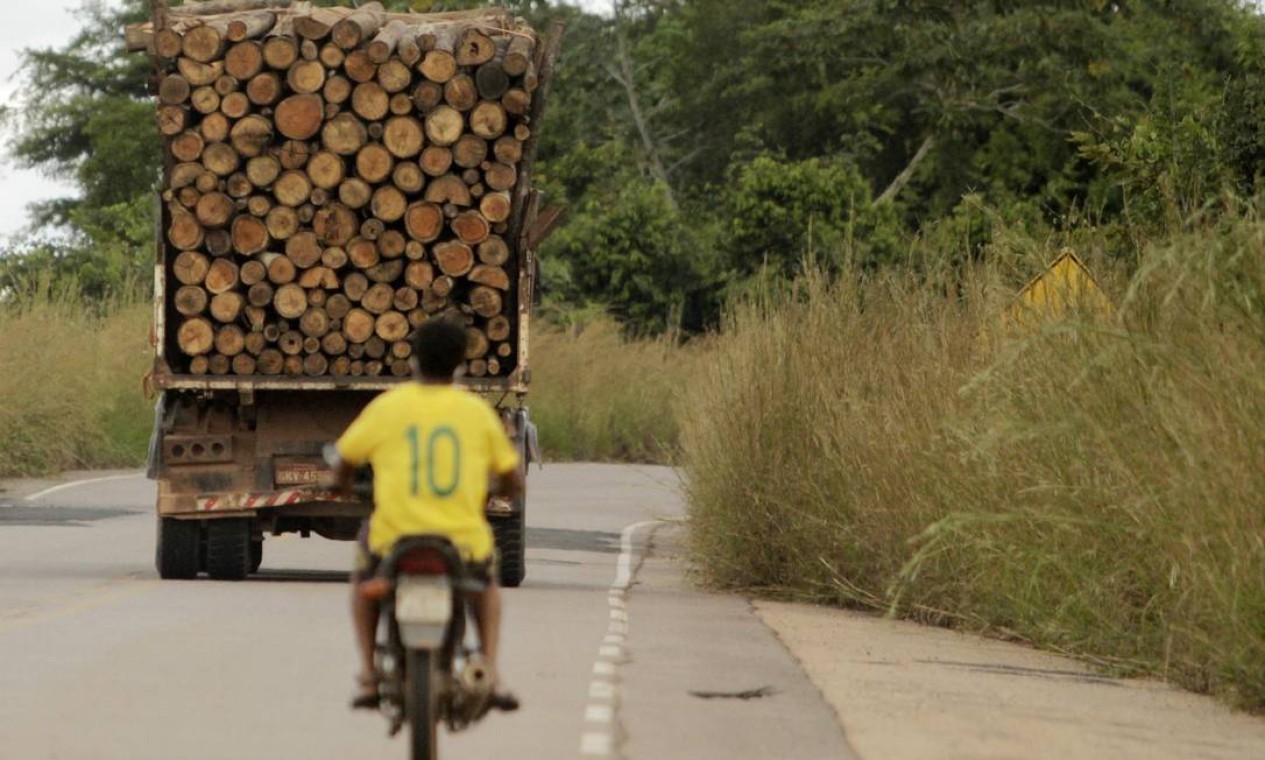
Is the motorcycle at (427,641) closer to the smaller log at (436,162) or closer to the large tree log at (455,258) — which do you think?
the large tree log at (455,258)

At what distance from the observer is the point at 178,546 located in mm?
18359

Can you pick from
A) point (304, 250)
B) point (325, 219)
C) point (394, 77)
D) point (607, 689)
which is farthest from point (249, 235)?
point (607, 689)

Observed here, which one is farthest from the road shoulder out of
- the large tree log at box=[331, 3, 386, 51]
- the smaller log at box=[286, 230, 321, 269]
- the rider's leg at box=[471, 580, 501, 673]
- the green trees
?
the green trees

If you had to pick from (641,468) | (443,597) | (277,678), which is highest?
(443,597)

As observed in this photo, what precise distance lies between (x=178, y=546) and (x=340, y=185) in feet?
8.62

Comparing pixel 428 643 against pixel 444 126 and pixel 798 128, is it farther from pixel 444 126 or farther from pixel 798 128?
pixel 798 128

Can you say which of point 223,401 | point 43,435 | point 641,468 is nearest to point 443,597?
point 223,401

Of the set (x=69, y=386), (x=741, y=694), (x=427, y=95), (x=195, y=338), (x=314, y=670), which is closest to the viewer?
(x=741, y=694)

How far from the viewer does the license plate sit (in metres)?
8.33

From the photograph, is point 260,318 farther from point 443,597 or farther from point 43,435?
point 43,435

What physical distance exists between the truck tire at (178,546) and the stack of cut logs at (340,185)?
1.04 metres

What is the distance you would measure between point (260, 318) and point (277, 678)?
686 centimetres

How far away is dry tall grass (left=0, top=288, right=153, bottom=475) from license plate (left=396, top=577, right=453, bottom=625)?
2727 cm

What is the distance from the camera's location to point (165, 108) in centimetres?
1864
